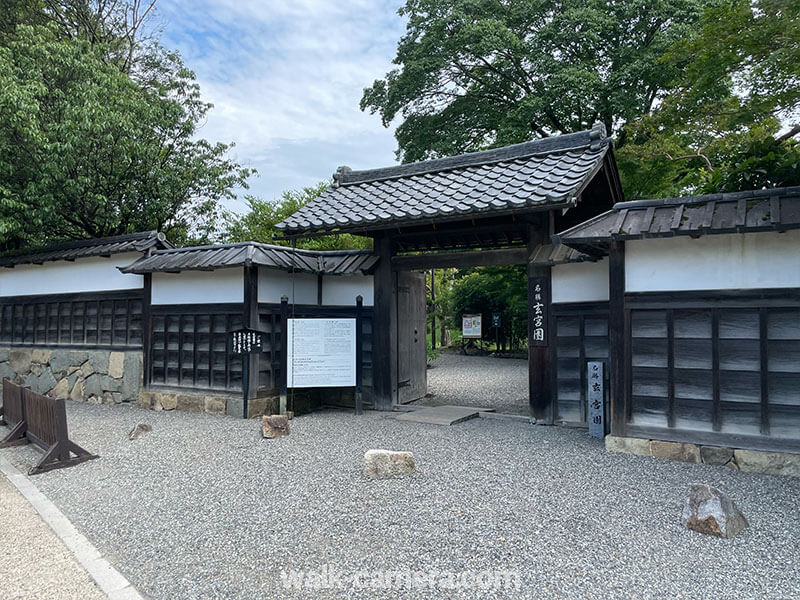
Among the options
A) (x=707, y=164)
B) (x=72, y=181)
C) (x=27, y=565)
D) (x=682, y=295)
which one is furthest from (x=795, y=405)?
(x=72, y=181)

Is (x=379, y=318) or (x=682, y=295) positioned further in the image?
(x=379, y=318)

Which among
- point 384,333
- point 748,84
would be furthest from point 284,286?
point 748,84

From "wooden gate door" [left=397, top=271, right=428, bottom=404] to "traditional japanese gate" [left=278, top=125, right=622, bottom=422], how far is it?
→ 0.08 m

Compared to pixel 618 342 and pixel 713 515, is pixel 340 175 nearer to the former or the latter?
pixel 618 342

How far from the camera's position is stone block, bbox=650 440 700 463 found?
580 cm

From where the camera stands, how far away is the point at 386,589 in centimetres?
326

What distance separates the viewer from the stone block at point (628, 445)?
239 inches

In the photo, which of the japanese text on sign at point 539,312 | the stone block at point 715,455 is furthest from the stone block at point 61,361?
the stone block at point 715,455

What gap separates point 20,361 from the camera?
502 inches

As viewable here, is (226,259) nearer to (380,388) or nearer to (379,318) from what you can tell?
(379,318)

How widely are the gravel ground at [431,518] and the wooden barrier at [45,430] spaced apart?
0.81ft

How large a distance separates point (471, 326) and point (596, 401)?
1545 cm

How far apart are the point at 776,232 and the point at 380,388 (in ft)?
21.1

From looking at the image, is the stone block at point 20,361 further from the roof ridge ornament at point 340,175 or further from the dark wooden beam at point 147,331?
the roof ridge ornament at point 340,175
